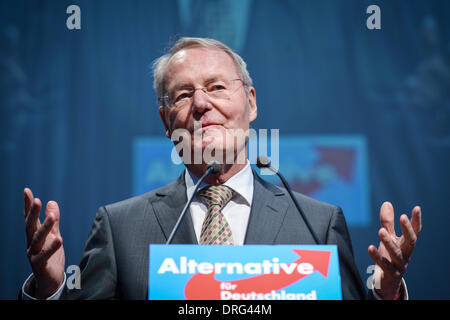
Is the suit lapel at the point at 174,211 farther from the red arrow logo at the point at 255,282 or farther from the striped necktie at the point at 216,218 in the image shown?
the red arrow logo at the point at 255,282

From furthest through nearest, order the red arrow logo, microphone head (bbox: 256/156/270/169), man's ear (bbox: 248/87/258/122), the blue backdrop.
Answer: the blue backdrop < man's ear (bbox: 248/87/258/122) < microphone head (bbox: 256/156/270/169) < the red arrow logo

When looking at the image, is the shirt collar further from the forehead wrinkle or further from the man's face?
the forehead wrinkle

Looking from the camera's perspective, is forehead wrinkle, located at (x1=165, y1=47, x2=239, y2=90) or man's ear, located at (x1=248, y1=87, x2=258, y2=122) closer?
forehead wrinkle, located at (x1=165, y1=47, x2=239, y2=90)

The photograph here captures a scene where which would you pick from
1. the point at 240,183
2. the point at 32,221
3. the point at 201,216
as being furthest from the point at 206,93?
the point at 32,221

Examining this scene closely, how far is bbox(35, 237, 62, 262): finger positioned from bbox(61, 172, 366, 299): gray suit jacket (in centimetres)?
19

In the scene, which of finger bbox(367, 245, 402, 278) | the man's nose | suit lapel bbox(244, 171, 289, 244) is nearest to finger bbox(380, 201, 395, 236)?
finger bbox(367, 245, 402, 278)

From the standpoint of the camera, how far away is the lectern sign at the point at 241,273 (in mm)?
1051

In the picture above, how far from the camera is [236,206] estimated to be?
5.25 ft

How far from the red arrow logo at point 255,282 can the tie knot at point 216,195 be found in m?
0.49

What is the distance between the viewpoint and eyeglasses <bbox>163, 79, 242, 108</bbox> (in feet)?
5.57

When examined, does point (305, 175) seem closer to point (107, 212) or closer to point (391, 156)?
point (391, 156)

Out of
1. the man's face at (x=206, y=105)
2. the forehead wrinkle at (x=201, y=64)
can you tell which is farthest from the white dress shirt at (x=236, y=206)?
the forehead wrinkle at (x=201, y=64)

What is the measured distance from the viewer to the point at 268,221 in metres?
1.52

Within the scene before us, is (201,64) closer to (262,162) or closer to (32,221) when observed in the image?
(262,162)
